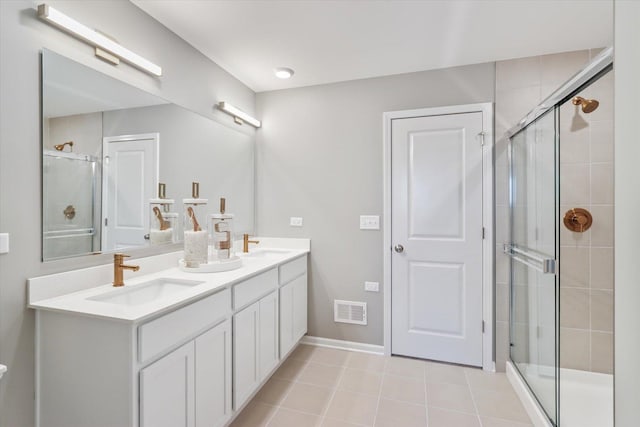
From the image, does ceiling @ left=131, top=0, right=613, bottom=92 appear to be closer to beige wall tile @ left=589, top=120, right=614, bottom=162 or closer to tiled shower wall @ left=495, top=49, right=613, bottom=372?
tiled shower wall @ left=495, top=49, right=613, bottom=372

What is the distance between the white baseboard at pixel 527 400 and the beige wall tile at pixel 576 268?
75 centimetres

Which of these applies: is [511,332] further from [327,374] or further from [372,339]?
[327,374]

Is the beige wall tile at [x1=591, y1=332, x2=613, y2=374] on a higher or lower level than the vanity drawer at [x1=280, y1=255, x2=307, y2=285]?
lower

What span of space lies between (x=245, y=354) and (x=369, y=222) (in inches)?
59.4

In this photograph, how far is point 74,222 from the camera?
1.55 m

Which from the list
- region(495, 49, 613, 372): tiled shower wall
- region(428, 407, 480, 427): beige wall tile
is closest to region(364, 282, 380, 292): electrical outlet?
region(428, 407, 480, 427): beige wall tile

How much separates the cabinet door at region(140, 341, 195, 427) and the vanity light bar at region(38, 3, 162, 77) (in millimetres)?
1551

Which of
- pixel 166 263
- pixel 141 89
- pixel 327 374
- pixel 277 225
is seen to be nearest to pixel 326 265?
pixel 277 225

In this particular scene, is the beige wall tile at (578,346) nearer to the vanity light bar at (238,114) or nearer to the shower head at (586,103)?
the shower head at (586,103)

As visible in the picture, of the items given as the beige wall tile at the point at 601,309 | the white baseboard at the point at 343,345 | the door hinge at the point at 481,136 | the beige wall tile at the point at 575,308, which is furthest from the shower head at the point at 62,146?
the beige wall tile at the point at 601,309

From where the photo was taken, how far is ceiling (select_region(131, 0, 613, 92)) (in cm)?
188

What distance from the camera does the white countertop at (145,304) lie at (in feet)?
4.09

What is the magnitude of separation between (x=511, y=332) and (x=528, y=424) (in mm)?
694

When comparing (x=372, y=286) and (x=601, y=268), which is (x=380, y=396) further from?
(x=601, y=268)
